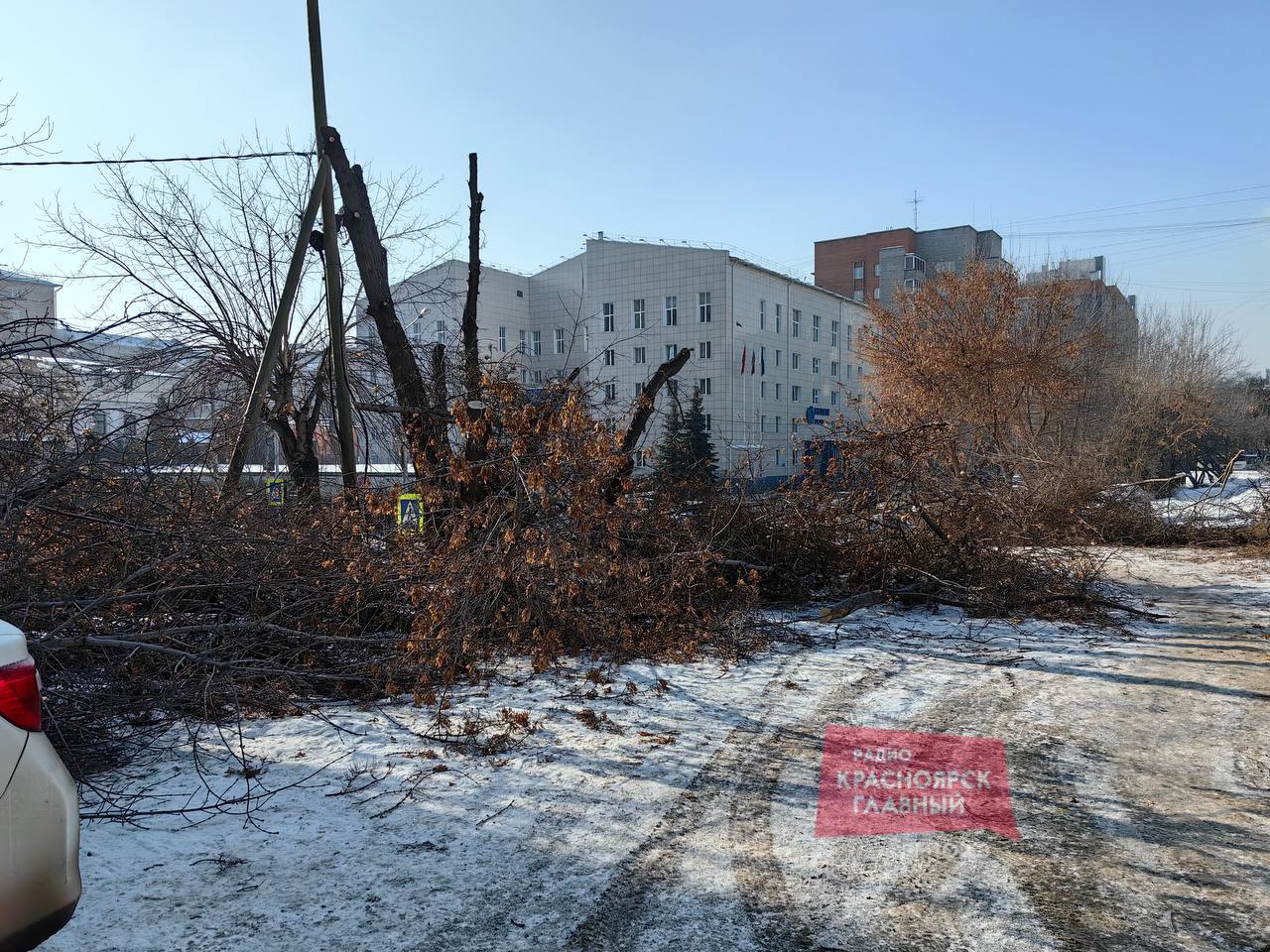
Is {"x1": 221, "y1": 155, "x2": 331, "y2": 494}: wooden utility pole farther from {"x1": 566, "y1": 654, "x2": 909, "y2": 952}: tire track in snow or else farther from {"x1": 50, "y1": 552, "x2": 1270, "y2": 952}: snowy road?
{"x1": 566, "y1": 654, "x2": 909, "y2": 952}: tire track in snow

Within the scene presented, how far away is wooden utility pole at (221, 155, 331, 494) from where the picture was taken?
779cm

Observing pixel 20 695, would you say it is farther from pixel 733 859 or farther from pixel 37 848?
pixel 733 859

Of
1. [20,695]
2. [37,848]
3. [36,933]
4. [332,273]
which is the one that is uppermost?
[332,273]

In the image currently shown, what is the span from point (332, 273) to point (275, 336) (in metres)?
1.10

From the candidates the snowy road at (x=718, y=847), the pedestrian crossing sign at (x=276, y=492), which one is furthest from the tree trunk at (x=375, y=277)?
the snowy road at (x=718, y=847)

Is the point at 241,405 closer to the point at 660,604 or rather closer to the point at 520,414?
the point at 520,414

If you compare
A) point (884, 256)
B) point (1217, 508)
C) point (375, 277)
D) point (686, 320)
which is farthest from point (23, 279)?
point (884, 256)

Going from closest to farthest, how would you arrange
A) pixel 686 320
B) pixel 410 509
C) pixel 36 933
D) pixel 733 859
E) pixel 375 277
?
pixel 36 933, pixel 733 859, pixel 410 509, pixel 375 277, pixel 686 320

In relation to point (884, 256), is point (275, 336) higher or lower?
lower

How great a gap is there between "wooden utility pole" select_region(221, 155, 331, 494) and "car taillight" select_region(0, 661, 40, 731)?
16.6ft

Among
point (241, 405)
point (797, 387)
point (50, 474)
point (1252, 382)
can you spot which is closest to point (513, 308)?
point (797, 387)

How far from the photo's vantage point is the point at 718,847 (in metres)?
3.78

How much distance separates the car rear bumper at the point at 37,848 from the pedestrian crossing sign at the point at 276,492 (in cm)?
527

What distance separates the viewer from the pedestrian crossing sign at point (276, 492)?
299 inches
